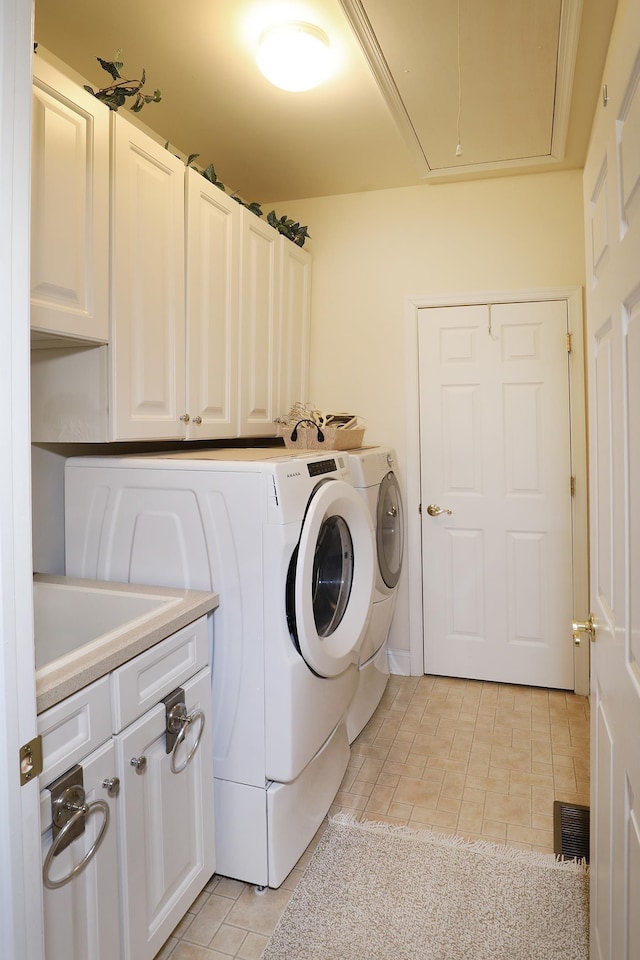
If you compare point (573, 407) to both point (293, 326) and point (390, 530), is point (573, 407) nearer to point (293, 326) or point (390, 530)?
point (390, 530)

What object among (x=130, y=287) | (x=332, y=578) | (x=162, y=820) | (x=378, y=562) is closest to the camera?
(x=162, y=820)

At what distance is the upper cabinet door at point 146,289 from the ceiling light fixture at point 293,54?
43cm

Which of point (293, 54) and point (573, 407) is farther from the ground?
point (293, 54)

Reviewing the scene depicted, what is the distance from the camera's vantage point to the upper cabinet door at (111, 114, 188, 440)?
5.91ft

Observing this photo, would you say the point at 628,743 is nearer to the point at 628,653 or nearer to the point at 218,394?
the point at 628,653

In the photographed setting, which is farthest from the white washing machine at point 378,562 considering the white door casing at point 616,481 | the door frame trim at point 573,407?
the white door casing at point 616,481

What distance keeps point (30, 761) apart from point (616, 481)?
3.25 feet

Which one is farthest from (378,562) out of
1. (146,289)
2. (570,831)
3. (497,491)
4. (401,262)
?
(401,262)

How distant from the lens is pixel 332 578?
2.12m

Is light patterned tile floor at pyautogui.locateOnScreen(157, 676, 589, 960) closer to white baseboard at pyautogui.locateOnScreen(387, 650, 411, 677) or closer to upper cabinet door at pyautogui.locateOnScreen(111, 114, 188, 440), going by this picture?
white baseboard at pyautogui.locateOnScreen(387, 650, 411, 677)

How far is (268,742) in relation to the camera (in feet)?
5.62

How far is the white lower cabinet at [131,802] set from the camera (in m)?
1.12

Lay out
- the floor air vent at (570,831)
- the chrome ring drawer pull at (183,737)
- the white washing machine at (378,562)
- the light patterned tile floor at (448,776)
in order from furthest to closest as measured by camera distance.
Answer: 1. the white washing machine at (378,562)
2. the floor air vent at (570,831)
3. the light patterned tile floor at (448,776)
4. the chrome ring drawer pull at (183,737)

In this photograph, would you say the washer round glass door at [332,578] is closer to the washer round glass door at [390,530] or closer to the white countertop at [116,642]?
the white countertop at [116,642]
